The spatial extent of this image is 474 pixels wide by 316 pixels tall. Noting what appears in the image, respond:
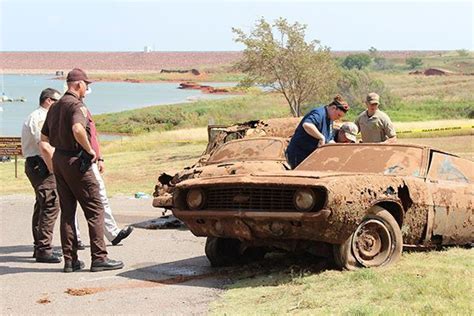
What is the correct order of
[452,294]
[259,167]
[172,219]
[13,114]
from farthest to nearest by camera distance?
1. [13,114]
2. [172,219]
3. [259,167]
4. [452,294]

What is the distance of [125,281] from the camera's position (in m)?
9.27

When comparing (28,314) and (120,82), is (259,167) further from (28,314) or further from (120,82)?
(120,82)

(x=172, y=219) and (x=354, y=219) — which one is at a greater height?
(x=354, y=219)

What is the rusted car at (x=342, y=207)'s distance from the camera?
28.5 feet

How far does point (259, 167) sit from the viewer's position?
42.6 feet

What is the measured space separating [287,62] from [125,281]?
29.9 metres

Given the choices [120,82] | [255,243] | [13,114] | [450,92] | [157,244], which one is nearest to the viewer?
[255,243]

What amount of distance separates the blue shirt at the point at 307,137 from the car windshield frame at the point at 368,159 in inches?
17.1

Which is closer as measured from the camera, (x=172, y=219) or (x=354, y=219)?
(x=354, y=219)

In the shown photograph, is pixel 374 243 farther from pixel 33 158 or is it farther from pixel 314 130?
pixel 33 158

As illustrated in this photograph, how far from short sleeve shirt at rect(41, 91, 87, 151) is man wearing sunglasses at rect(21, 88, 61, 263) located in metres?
0.82

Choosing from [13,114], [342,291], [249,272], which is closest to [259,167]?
[249,272]

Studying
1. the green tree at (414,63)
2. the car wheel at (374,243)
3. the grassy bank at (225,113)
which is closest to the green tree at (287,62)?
the grassy bank at (225,113)

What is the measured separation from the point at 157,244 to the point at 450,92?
82.7 meters
